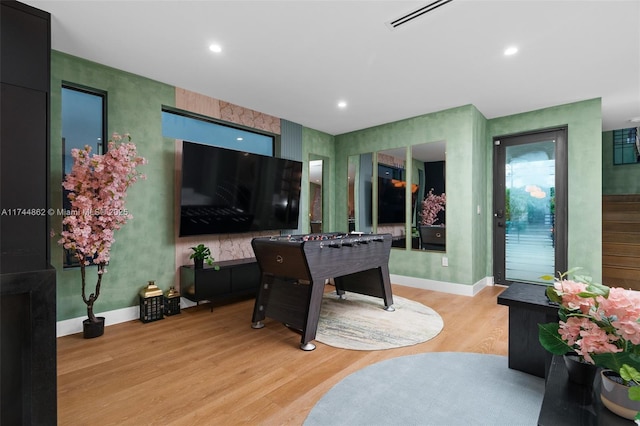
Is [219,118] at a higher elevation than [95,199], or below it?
higher

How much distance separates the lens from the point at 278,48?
2.70 metres

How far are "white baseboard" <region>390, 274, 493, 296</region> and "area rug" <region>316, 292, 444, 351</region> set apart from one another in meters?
0.81

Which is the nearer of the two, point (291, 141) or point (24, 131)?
point (24, 131)

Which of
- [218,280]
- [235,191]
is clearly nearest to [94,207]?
[218,280]

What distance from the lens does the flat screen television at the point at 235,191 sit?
3.47 metres

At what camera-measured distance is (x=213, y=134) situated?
398 centimetres

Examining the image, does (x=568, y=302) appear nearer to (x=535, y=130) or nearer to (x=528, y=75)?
(x=528, y=75)

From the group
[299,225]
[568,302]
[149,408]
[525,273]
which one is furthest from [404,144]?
[149,408]

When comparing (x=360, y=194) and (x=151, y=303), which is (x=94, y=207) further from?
(x=360, y=194)

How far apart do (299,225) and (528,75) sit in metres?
3.49

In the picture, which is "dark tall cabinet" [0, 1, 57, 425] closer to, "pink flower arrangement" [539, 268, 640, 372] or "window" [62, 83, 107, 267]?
"window" [62, 83, 107, 267]

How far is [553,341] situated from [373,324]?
6.45 ft

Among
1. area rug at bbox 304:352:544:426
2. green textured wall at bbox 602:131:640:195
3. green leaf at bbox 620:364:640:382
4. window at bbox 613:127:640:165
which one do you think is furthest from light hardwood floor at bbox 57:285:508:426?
window at bbox 613:127:640:165

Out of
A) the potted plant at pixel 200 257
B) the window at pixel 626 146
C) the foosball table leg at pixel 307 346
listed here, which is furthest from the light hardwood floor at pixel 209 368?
the window at pixel 626 146
